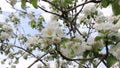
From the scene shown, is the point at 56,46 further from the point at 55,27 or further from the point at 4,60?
the point at 4,60

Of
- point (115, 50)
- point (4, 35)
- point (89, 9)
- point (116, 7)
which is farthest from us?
point (4, 35)

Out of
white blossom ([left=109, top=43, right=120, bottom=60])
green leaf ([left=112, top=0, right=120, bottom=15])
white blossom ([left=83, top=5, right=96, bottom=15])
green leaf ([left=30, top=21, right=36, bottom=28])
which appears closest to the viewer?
green leaf ([left=112, top=0, right=120, bottom=15])

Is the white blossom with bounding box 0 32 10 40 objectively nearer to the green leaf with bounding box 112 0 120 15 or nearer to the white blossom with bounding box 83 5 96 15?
the white blossom with bounding box 83 5 96 15

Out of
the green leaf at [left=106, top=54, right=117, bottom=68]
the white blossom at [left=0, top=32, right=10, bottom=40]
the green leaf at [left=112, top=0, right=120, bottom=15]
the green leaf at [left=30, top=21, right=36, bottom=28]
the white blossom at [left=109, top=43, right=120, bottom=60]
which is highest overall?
the green leaf at [left=30, top=21, right=36, bottom=28]

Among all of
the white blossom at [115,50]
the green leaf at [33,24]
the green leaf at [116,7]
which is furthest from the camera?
the green leaf at [33,24]

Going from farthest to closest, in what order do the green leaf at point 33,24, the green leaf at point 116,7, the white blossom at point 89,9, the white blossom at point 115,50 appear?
the green leaf at point 33,24 → the white blossom at point 89,9 → the white blossom at point 115,50 → the green leaf at point 116,7

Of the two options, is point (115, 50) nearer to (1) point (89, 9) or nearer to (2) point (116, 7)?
(2) point (116, 7)

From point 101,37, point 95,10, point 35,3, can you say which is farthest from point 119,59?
point 95,10

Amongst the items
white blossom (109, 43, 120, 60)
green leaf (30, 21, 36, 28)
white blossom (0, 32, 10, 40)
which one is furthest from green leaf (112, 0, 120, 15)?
white blossom (0, 32, 10, 40)

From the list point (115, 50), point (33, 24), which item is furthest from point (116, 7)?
point (33, 24)

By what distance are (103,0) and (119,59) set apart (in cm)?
44

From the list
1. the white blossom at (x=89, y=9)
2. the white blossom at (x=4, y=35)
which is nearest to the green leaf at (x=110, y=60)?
the white blossom at (x=89, y=9)

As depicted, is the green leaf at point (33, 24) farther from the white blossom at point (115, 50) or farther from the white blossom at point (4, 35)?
the white blossom at point (115, 50)

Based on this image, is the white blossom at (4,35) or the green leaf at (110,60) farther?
the white blossom at (4,35)
